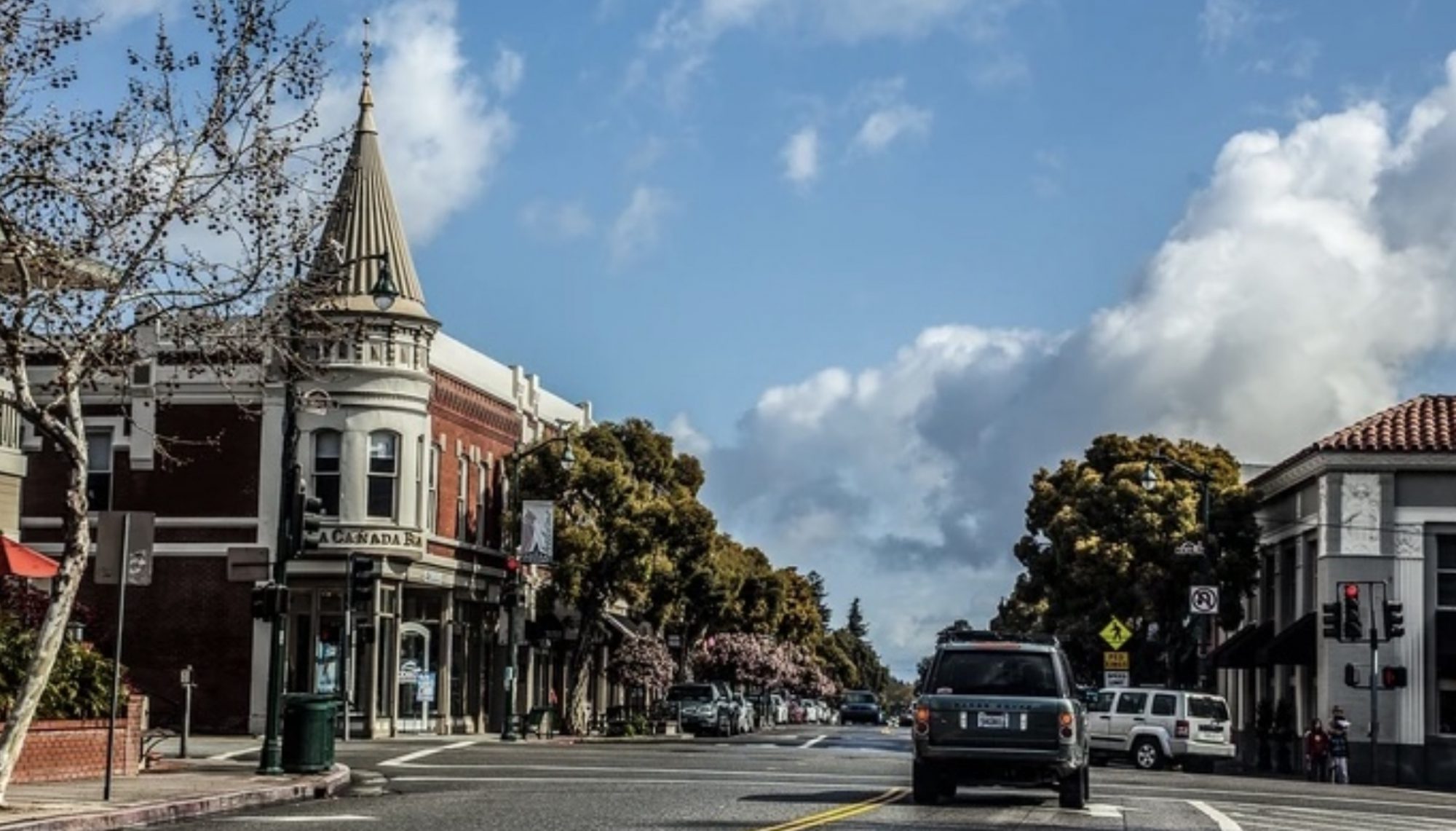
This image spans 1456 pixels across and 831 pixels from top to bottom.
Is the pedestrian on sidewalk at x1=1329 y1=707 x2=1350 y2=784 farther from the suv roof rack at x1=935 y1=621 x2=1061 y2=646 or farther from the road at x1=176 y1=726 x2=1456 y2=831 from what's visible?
the suv roof rack at x1=935 y1=621 x2=1061 y2=646

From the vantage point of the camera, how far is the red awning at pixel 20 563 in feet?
106

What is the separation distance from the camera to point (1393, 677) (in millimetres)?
46125

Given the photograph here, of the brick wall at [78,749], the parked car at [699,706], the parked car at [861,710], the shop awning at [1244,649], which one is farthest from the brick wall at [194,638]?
the parked car at [861,710]

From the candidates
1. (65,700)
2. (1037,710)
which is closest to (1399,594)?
(1037,710)

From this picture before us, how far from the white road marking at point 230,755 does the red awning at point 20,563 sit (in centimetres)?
486

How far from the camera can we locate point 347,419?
2122 inches

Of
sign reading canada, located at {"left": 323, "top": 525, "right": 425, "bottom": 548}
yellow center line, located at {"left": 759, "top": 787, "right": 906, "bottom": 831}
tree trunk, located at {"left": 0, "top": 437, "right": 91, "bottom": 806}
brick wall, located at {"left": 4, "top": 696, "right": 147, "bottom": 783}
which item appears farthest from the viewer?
sign reading canada, located at {"left": 323, "top": 525, "right": 425, "bottom": 548}

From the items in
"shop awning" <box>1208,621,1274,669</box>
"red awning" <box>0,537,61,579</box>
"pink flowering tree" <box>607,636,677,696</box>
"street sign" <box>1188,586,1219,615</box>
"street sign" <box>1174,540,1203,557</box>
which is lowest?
"pink flowering tree" <box>607,636,677,696</box>

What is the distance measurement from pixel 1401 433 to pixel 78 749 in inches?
1328

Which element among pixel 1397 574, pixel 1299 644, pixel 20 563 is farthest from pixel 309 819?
pixel 1299 644

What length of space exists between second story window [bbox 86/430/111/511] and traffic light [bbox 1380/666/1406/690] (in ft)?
99.2

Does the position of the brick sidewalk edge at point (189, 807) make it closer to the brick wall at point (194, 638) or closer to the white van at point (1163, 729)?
the white van at point (1163, 729)

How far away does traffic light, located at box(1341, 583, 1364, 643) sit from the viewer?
143ft

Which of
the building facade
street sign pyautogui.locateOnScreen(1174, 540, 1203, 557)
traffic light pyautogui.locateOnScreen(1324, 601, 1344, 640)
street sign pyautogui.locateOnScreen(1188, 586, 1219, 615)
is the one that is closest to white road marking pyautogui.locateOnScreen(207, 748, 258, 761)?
traffic light pyautogui.locateOnScreen(1324, 601, 1344, 640)
